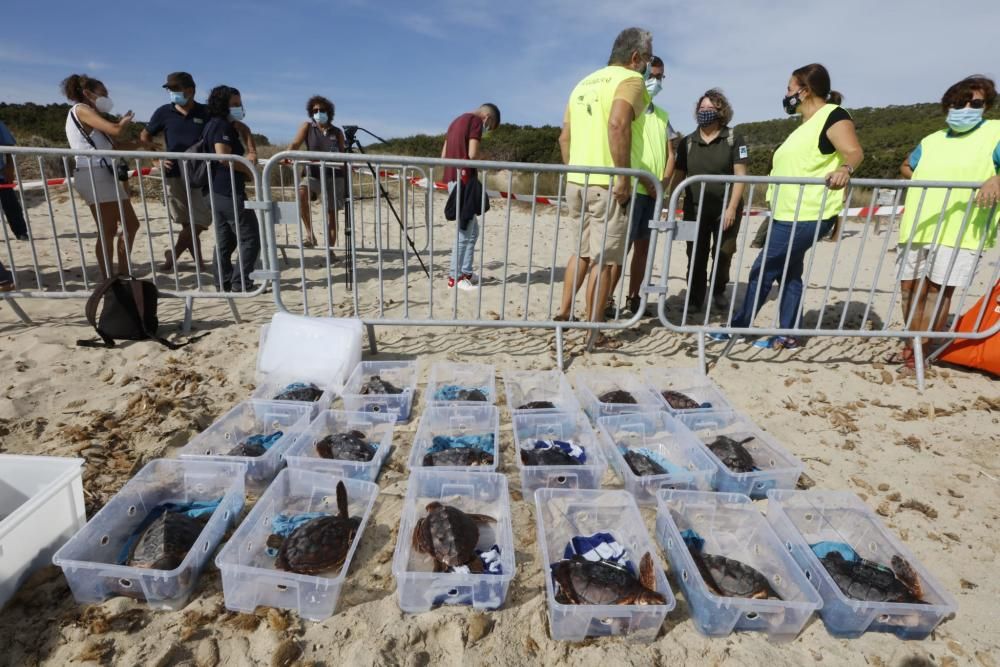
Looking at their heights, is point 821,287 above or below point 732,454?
above

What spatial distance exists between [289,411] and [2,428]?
1.68 metres

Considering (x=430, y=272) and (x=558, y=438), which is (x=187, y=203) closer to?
(x=430, y=272)

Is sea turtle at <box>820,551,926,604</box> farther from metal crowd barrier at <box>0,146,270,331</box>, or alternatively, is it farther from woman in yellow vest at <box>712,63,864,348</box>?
metal crowd barrier at <box>0,146,270,331</box>

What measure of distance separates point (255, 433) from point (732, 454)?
2962 mm

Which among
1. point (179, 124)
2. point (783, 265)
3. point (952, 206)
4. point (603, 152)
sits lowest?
point (783, 265)

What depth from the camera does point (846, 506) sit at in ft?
8.91

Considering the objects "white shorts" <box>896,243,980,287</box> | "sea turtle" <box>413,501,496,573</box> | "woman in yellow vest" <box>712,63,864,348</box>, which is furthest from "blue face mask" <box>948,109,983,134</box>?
"sea turtle" <box>413,501,496,573</box>

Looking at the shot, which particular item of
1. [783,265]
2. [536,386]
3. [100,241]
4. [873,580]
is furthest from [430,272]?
[100,241]

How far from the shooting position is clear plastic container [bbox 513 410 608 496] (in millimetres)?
2881

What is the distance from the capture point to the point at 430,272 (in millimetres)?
4578

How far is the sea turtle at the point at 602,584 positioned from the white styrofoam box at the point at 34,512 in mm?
2088

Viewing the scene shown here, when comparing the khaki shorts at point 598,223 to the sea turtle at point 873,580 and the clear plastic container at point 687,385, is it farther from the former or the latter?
the sea turtle at point 873,580

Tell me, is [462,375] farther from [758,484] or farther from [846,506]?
[846,506]

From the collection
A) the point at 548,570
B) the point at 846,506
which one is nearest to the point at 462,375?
the point at 548,570
